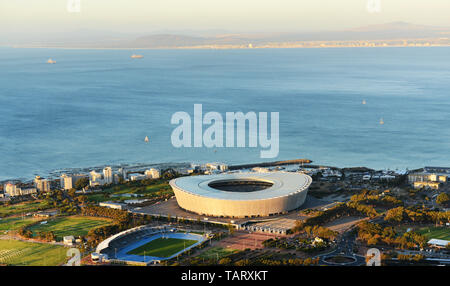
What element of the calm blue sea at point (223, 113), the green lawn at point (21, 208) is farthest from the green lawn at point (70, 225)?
the calm blue sea at point (223, 113)

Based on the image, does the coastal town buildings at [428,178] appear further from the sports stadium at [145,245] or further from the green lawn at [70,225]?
the green lawn at [70,225]

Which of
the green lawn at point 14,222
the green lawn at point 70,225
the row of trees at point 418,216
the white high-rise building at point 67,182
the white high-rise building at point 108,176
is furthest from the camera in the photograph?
the white high-rise building at point 108,176

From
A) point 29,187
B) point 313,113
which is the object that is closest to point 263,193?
point 29,187

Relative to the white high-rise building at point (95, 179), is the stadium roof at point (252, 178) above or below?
above

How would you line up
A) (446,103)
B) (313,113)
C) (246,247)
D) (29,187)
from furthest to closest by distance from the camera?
(446,103) < (313,113) < (29,187) < (246,247)

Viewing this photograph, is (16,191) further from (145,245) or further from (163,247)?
(163,247)
